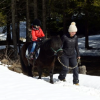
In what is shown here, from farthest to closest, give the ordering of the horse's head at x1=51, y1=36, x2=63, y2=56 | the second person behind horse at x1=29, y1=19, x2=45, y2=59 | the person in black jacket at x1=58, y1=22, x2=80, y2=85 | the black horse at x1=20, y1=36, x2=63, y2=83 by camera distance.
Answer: the second person behind horse at x1=29, y1=19, x2=45, y2=59 → the person in black jacket at x1=58, y1=22, x2=80, y2=85 → the black horse at x1=20, y1=36, x2=63, y2=83 → the horse's head at x1=51, y1=36, x2=63, y2=56

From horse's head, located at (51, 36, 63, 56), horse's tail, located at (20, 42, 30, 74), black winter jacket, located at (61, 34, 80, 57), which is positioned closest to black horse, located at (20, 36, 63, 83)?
horse's head, located at (51, 36, 63, 56)

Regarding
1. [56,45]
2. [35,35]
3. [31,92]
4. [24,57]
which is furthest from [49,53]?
[31,92]

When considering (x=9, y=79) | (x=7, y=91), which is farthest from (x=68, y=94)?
(x=9, y=79)

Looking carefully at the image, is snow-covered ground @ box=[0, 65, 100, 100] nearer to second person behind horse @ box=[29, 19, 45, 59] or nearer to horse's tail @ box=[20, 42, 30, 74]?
second person behind horse @ box=[29, 19, 45, 59]

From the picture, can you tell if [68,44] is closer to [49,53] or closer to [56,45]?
[56,45]

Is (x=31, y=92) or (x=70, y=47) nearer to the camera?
(x=31, y=92)

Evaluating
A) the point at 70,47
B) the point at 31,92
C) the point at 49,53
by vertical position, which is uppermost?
the point at 70,47

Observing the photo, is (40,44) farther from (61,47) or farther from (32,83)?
(32,83)

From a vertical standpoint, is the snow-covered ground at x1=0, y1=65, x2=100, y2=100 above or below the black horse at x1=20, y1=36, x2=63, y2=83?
below

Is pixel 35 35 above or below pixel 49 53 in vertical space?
above

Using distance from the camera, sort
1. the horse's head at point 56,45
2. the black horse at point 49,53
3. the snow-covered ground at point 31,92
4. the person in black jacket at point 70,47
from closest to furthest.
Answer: the snow-covered ground at point 31,92 → the horse's head at point 56,45 → the black horse at point 49,53 → the person in black jacket at point 70,47

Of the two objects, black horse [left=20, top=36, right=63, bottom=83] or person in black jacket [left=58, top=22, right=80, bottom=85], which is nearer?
black horse [left=20, top=36, right=63, bottom=83]

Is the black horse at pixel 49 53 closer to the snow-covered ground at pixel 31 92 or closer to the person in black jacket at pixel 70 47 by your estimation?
the person in black jacket at pixel 70 47

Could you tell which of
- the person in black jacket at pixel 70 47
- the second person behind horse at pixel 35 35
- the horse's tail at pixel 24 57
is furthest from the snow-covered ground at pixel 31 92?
the horse's tail at pixel 24 57
